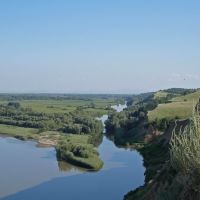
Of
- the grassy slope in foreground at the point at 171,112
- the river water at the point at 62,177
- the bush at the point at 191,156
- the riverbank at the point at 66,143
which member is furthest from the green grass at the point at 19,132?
the bush at the point at 191,156

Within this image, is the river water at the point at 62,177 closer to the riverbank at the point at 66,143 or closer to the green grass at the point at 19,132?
the riverbank at the point at 66,143

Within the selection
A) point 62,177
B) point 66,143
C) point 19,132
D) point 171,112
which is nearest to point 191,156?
point 62,177

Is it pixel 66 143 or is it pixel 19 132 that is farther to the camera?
pixel 19 132

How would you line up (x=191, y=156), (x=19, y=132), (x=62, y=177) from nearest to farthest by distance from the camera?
(x=191, y=156)
(x=62, y=177)
(x=19, y=132)

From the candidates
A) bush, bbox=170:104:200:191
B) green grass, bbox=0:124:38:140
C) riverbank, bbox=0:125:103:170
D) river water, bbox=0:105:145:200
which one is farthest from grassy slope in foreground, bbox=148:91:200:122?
bush, bbox=170:104:200:191

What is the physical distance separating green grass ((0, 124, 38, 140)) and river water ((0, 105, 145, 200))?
1768 cm

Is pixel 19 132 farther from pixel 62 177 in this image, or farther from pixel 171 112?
pixel 62 177

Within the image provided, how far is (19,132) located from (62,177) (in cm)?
4651

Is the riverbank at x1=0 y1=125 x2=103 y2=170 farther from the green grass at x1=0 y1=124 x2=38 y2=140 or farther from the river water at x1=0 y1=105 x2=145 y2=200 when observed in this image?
the river water at x1=0 y1=105 x2=145 y2=200

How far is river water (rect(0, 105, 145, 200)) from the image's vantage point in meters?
46.1

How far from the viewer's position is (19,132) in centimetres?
9981

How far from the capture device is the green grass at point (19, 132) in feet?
310

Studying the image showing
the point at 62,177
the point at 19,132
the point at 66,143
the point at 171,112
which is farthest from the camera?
the point at 19,132

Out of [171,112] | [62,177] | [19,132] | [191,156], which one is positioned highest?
[191,156]
